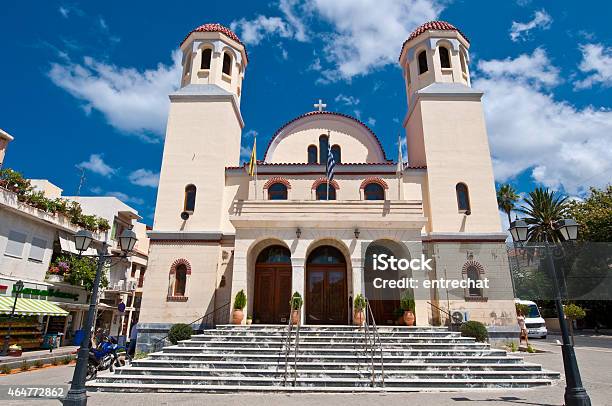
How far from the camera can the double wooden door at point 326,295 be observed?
54.3 feet

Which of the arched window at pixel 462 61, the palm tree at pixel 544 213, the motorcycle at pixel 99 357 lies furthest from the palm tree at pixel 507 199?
the motorcycle at pixel 99 357

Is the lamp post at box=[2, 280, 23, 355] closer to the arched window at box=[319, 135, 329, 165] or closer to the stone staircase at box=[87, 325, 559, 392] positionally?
the stone staircase at box=[87, 325, 559, 392]

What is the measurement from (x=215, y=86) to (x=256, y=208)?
830 cm

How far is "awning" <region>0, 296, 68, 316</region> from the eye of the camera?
1995cm

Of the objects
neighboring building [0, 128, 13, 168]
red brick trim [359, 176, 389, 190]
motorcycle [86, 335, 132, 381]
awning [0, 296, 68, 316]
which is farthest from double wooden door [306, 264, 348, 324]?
neighboring building [0, 128, 13, 168]

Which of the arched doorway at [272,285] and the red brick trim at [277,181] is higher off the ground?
the red brick trim at [277,181]

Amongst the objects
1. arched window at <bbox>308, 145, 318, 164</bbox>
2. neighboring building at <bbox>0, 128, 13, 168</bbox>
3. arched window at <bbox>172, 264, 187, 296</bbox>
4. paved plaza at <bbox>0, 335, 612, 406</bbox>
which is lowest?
paved plaza at <bbox>0, 335, 612, 406</bbox>

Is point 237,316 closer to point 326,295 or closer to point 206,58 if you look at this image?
point 326,295

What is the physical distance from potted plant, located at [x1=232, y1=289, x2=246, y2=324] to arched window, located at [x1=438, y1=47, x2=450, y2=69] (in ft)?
54.6

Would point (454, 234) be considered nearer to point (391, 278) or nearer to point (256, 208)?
point (391, 278)

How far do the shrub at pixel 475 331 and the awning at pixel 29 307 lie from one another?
72.6 feet

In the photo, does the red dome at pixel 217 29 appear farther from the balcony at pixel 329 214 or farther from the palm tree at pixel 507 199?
the palm tree at pixel 507 199

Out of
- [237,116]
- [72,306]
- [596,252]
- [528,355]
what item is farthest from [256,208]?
[596,252]

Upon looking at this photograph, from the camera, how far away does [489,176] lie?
1875cm
